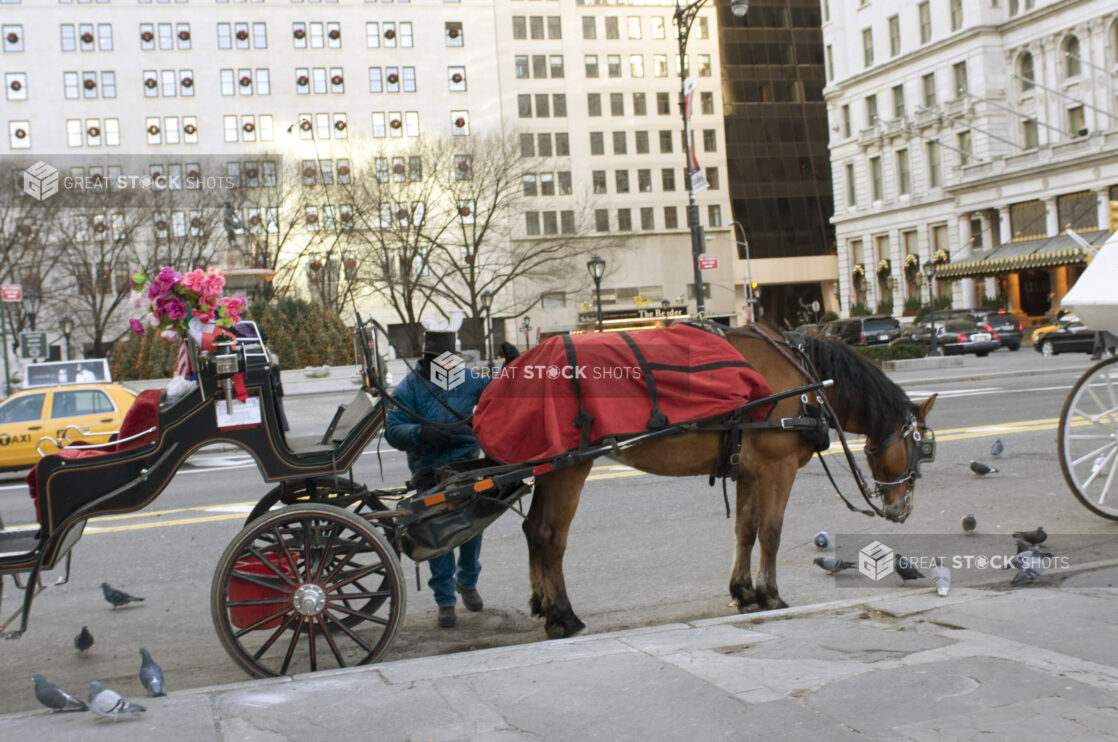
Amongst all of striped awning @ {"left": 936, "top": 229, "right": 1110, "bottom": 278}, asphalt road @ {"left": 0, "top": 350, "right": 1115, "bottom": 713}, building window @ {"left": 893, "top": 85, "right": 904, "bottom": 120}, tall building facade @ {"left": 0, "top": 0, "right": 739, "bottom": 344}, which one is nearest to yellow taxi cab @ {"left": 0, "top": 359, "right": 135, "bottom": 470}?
asphalt road @ {"left": 0, "top": 350, "right": 1115, "bottom": 713}

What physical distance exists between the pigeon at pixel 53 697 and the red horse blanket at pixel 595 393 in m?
2.38

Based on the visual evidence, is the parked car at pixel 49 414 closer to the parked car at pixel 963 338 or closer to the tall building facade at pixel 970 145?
the parked car at pixel 963 338

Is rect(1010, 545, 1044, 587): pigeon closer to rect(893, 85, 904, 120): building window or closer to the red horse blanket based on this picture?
the red horse blanket

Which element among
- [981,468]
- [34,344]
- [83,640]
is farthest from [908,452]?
[34,344]

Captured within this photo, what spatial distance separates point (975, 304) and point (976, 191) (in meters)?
6.77

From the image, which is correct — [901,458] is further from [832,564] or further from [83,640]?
[83,640]

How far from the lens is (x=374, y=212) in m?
47.8

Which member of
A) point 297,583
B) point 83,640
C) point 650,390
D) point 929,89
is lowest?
point 83,640

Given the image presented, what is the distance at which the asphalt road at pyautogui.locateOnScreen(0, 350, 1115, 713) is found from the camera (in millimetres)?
6066

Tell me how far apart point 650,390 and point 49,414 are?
14.3 metres

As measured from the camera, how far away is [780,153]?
83062mm

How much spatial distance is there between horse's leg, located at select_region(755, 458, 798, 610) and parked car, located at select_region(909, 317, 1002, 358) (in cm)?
3067

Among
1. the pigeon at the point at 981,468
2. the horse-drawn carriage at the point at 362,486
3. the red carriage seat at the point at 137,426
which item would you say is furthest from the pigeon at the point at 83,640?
the pigeon at the point at 981,468

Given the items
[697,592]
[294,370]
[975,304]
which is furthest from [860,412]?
[975,304]
